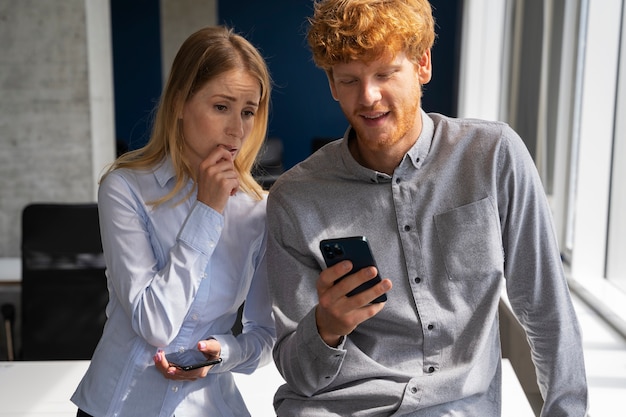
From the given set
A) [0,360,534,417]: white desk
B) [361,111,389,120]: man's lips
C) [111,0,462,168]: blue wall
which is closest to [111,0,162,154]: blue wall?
[111,0,462,168]: blue wall

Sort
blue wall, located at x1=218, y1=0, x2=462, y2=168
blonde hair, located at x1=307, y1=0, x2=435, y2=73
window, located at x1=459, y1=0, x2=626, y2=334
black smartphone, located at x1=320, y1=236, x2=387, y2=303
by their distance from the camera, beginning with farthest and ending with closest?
blue wall, located at x1=218, y1=0, x2=462, y2=168 < window, located at x1=459, y1=0, x2=626, y2=334 < blonde hair, located at x1=307, y1=0, x2=435, y2=73 < black smartphone, located at x1=320, y1=236, x2=387, y2=303

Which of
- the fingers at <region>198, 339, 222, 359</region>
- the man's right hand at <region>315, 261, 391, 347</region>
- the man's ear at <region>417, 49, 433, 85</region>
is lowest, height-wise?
the fingers at <region>198, 339, 222, 359</region>

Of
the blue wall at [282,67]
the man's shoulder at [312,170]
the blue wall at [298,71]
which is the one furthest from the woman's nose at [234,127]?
the blue wall at [298,71]

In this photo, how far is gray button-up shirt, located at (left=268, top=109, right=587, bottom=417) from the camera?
1415mm

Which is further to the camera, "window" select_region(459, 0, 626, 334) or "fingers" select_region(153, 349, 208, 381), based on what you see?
"window" select_region(459, 0, 626, 334)

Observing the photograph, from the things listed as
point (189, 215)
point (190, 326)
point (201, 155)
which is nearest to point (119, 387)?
point (190, 326)

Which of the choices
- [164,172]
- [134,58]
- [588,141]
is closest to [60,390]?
[164,172]

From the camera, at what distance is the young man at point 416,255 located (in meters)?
1.39

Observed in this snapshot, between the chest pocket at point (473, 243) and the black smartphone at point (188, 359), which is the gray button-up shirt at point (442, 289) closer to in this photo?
the chest pocket at point (473, 243)

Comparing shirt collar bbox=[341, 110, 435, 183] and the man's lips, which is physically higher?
the man's lips

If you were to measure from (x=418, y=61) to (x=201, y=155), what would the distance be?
0.48 meters

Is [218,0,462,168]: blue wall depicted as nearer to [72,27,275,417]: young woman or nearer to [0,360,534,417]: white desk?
[0,360,534,417]: white desk

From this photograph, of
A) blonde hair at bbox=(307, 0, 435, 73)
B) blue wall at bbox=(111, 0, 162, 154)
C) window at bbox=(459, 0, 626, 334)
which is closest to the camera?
blonde hair at bbox=(307, 0, 435, 73)

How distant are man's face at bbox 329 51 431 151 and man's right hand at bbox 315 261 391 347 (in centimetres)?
28
